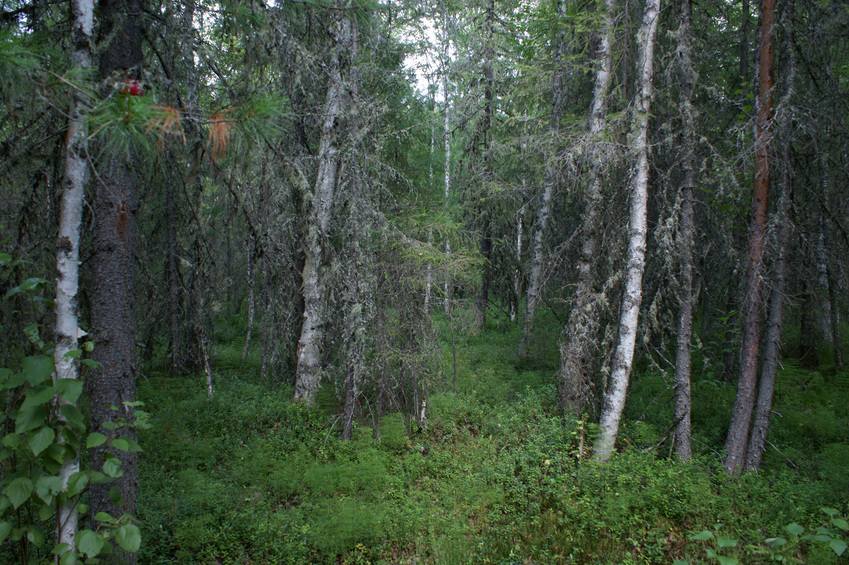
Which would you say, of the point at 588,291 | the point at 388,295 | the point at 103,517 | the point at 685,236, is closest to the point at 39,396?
the point at 103,517

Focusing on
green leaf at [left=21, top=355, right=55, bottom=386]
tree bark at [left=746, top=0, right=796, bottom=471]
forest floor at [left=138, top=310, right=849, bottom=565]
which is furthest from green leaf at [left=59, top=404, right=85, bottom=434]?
tree bark at [left=746, top=0, right=796, bottom=471]

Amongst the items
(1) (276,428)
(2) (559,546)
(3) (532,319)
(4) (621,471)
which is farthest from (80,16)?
(3) (532,319)

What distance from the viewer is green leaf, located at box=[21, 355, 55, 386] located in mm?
2646

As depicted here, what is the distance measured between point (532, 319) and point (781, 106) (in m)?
7.26

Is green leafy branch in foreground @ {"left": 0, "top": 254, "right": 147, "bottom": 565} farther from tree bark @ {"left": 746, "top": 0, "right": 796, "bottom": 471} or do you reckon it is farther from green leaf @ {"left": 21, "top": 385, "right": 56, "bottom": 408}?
tree bark @ {"left": 746, "top": 0, "right": 796, "bottom": 471}

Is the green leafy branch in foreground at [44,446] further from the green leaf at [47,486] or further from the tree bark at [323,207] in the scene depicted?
the tree bark at [323,207]

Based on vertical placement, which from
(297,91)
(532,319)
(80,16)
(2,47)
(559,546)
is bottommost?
(559,546)

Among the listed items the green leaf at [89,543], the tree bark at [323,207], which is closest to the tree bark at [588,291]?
the tree bark at [323,207]

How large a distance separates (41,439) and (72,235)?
1713 millimetres

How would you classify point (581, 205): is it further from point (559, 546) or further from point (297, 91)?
point (559, 546)

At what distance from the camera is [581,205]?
32.7 feet

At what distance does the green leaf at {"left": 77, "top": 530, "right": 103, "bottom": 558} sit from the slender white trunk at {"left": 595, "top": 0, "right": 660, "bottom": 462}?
6.37 m

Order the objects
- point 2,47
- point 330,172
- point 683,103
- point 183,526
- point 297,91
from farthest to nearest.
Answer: point 330,172
point 297,91
point 683,103
point 183,526
point 2,47

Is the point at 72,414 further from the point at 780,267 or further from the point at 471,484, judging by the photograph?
the point at 780,267
